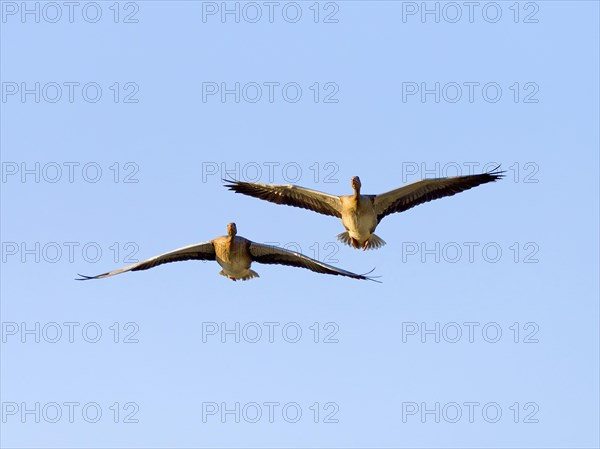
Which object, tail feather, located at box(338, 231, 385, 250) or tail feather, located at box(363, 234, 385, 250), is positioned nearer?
tail feather, located at box(338, 231, 385, 250)

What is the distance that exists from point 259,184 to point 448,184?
355 cm

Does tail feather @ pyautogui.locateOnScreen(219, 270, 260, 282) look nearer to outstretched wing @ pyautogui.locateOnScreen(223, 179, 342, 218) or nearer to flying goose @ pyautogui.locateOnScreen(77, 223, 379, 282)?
flying goose @ pyautogui.locateOnScreen(77, 223, 379, 282)

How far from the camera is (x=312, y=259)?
840 inches

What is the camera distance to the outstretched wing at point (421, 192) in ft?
73.9

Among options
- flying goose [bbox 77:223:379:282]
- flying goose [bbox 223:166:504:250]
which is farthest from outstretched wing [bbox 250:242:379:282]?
flying goose [bbox 223:166:504:250]

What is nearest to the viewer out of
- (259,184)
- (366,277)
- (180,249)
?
(366,277)

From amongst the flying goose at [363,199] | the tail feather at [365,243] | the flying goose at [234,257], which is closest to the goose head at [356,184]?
the flying goose at [363,199]

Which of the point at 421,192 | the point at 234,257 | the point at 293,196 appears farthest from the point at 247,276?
the point at 421,192

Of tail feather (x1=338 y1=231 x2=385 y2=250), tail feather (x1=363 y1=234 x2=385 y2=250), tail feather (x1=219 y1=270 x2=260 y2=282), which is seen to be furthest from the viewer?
tail feather (x1=363 y1=234 x2=385 y2=250)

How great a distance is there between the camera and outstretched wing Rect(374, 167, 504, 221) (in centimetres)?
2253

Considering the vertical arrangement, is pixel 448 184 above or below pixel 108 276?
above

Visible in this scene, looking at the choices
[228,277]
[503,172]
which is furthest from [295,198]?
[503,172]

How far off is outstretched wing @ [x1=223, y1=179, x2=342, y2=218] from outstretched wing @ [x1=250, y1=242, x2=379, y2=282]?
4.89 ft

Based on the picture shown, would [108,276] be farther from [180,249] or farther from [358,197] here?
[358,197]
